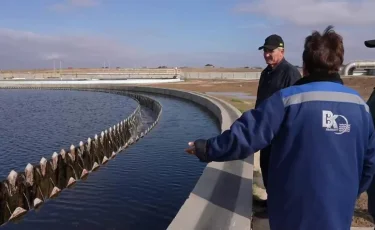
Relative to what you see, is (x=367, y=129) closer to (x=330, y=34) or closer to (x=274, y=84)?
(x=330, y=34)

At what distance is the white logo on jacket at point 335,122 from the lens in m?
2.21

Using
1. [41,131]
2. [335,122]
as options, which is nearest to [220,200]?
[335,122]

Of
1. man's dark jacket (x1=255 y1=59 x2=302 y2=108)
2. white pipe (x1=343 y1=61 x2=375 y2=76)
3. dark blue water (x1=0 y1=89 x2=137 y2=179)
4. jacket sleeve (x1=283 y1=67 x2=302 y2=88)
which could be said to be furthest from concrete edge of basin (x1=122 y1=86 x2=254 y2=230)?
white pipe (x1=343 y1=61 x2=375 y2=76)

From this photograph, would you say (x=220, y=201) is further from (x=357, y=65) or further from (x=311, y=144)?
(x=357, y=65)

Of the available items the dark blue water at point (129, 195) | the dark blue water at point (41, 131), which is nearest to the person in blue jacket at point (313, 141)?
the dark blue water at point (129, 195)

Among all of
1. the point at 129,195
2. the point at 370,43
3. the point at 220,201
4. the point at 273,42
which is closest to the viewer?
the point at 370,43

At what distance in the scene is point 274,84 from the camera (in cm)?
476

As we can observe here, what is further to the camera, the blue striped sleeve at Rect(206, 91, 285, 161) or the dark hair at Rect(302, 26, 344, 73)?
the dark hair at Rect(302, 26, 344, 73)

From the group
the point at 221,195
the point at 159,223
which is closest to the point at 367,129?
the point at 221,195

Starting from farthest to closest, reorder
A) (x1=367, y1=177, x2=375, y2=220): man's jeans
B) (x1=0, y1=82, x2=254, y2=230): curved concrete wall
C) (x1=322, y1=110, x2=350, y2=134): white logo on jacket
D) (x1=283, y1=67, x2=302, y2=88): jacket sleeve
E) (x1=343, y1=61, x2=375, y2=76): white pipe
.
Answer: (x1=343, y1=61, x2=375, y2=76): white pipe
(x1=283, y1=67, x2=302, y2=88): jacket sleeve
(x1=0, y1=82, x2=254, y2=230): curved concrete wall
(x1=367, y1=177, x2=375, y2=220): man's jeans
(x1=322, y1=110, x2=350, y2=134): white logo on jacket

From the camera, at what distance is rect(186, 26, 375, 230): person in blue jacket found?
2.24 meters

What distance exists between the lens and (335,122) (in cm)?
222

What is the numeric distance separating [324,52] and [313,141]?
1.88 ft

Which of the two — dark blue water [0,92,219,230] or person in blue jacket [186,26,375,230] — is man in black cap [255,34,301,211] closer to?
person in blue jacket [186,26,375,230]
